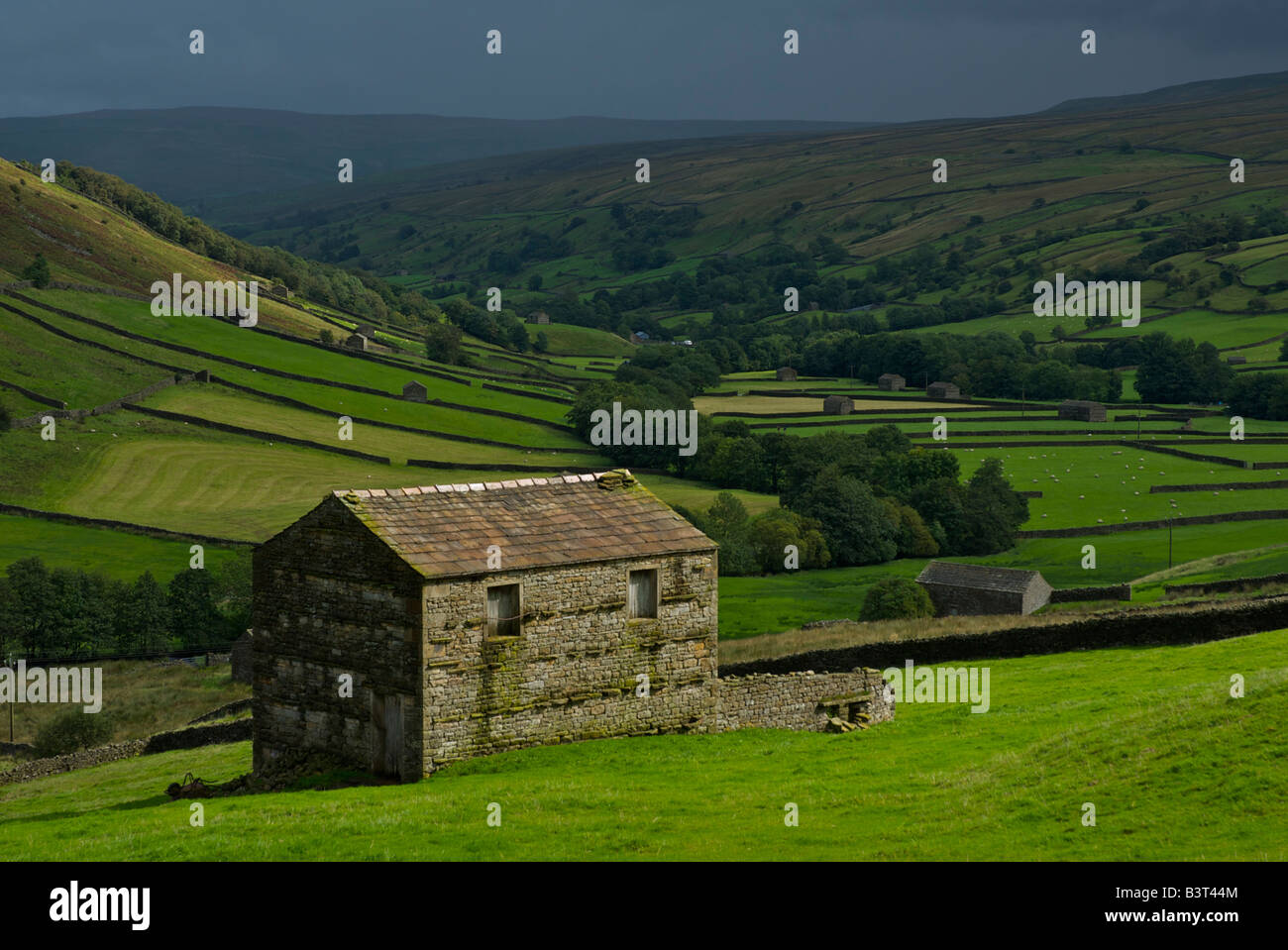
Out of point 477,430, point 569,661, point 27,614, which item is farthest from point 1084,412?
point 569,661

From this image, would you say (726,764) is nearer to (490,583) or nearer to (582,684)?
(582,684)

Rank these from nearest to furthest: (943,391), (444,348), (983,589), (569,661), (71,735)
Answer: (569,661) < (71,735) < (983,589) < (943,391) < (444,348)

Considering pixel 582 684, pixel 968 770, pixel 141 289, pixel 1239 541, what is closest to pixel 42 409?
pixel 141 289

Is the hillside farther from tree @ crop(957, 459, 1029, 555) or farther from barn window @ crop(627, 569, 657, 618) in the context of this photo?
barn window @ crop(627, 569, 657, 618)

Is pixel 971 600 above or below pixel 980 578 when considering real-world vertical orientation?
below

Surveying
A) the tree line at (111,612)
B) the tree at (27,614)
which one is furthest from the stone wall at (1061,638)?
the tree at (27,614)

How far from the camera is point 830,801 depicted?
878 inches

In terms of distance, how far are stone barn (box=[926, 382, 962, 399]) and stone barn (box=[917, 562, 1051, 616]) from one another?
95234mm

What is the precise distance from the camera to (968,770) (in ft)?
76.7

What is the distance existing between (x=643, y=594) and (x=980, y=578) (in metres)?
40.2

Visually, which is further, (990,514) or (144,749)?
(990,514)

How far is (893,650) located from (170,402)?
294 ft

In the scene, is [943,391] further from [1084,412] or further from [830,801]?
[830,801]

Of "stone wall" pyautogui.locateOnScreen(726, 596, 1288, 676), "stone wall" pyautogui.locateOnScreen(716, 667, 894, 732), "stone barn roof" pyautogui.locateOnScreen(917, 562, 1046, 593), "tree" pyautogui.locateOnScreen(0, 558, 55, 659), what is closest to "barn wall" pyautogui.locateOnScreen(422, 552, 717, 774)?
"stone wall" pyautogui.locateOnScreen(716, 667, 894, 732)
